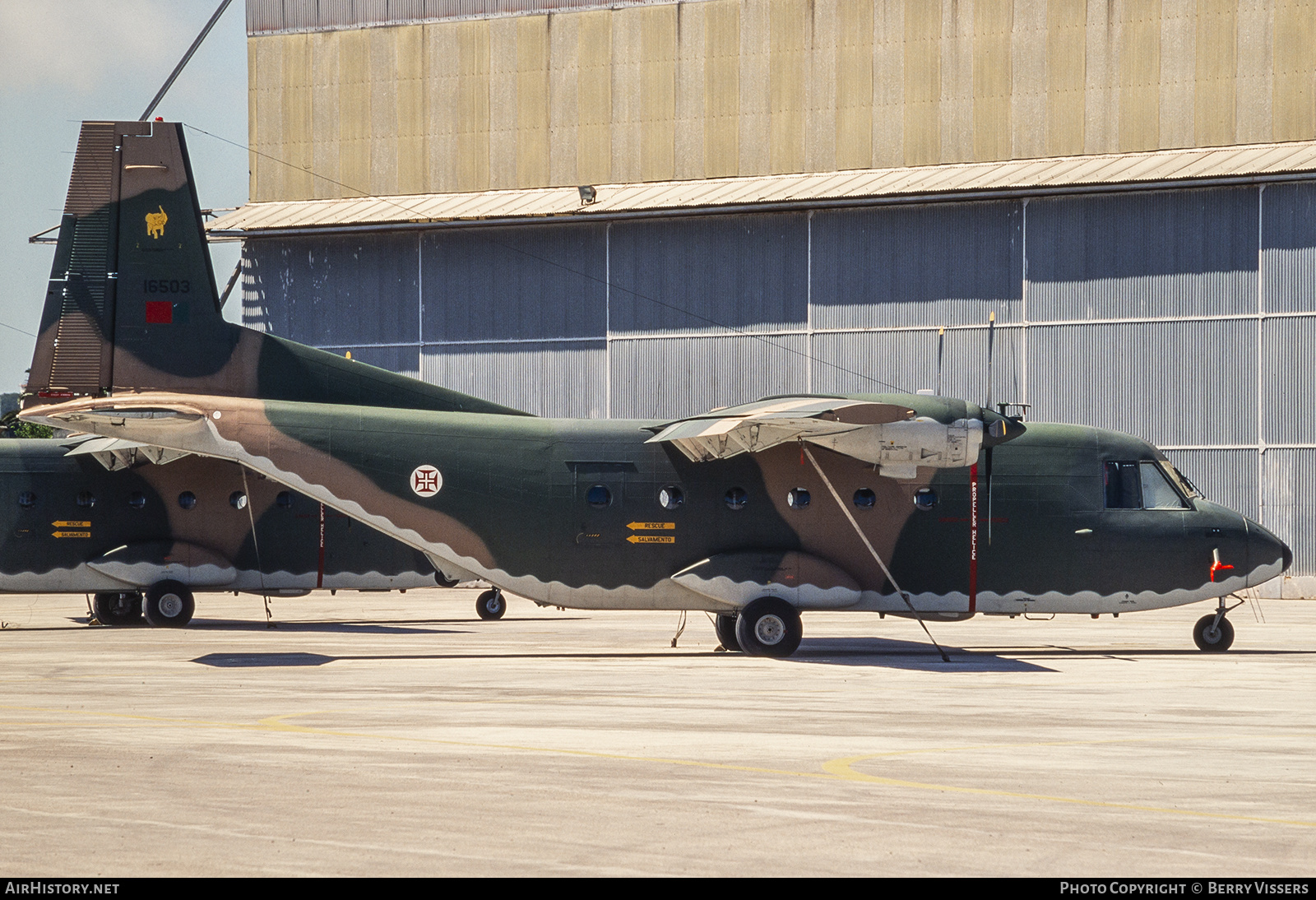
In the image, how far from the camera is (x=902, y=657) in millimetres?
22500

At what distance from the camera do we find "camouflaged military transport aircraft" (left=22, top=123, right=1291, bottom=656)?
71.3 feet

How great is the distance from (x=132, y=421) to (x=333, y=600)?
18907 millimetres

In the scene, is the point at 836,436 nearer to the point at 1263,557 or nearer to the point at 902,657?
the point at 902,657

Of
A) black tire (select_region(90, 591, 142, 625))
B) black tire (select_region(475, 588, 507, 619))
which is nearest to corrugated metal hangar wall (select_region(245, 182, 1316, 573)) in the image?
black tire (select_region(475, 588, 507, 619))

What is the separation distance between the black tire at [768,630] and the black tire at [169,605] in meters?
12.2

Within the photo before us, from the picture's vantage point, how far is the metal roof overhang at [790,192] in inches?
1561

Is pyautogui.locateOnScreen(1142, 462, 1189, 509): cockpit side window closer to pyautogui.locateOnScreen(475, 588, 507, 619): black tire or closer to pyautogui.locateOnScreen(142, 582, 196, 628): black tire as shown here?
pyautogui.locateOnScreen(475, 588, 507, 619): black tire

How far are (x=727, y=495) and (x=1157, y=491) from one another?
7398mm

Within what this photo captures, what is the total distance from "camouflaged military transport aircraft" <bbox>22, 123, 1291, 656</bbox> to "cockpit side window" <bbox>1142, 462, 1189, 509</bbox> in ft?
0.15

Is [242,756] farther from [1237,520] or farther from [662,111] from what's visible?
[662,111]

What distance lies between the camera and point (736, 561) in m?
22.1

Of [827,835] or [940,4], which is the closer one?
[827,835]

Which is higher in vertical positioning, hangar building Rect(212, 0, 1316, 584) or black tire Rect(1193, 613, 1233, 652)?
hangar building Rect(212, 0, 1316, 584)

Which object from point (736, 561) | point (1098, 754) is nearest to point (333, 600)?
point (736, 561)
